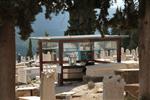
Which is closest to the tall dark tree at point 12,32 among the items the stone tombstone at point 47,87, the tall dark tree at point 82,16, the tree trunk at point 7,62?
the tree trunk at point 7,62

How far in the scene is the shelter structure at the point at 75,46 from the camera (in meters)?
22.1

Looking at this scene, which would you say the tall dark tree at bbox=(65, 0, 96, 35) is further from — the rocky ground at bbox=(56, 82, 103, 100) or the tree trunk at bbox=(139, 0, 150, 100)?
the rocky ground at bbox=(56, 82, 103, 100)

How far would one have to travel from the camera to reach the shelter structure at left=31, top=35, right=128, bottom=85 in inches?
871

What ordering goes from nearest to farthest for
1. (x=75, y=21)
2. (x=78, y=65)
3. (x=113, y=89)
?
(x=75, y=21) → (x=113, y=89) → (x=78, y=65)

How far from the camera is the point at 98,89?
57.5 feet

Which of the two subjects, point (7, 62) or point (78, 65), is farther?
point (78, 65)

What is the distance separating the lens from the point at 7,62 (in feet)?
30.1

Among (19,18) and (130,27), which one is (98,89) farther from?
(19,18)

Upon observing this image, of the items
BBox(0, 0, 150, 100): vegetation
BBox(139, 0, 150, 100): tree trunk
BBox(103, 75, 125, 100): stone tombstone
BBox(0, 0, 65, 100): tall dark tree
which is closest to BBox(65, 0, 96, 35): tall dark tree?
BBox(0, 0, 150, 100): vegetation

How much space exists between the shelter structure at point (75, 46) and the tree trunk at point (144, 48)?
A: 40.4ft

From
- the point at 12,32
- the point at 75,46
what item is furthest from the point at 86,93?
the point at 12,32

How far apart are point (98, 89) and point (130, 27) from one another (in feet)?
25.1

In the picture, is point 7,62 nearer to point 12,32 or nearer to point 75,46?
point 12,32

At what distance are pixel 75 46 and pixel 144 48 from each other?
1349 centimetres
